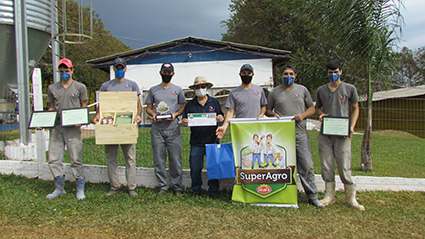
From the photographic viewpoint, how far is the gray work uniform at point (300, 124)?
4379mm

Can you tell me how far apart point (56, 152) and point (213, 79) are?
13.6 meters

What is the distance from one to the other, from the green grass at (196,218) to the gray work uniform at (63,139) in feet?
1.60

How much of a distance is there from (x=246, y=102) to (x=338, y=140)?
1463mm

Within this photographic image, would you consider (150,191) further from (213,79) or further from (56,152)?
(213,79)

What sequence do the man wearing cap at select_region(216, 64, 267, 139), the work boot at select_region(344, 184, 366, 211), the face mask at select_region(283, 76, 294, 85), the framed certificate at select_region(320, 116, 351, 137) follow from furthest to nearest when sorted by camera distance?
the man wearing cap at select_region(216, 64, 267, 139), the face mask at select_region(283, 76, 294, 85), the work boot at select_region(344, 184, 366, 211), the framed certificate at select_region(320, 116, 351, 137)

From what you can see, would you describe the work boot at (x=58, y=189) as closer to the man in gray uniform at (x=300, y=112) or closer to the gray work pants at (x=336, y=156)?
the man in gray uniform at (x=300, y=112)

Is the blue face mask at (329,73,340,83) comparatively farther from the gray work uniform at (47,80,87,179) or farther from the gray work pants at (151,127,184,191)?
the gray work uniform at (47,80,87,179)

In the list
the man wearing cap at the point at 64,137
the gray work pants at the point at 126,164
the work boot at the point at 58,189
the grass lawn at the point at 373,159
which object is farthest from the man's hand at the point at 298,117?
the work boot at the point at 58,189

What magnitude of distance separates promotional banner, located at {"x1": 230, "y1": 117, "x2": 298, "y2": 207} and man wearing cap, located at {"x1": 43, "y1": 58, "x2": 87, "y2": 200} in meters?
2.53

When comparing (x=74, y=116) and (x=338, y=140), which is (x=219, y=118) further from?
(x=74, y=116)

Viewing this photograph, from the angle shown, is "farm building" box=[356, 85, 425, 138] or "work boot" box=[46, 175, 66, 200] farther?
"farm building" box=[356, 85, 425, 138]

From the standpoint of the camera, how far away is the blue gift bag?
14.3ft

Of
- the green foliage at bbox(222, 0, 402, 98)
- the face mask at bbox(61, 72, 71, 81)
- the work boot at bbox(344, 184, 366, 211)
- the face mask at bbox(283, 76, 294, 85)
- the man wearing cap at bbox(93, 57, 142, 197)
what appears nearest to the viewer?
the work boot at bbox(344, 184, 366, 211)

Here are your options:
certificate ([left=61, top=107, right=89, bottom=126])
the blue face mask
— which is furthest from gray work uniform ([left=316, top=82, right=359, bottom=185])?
certificate ([left=61, top=107, right=89, bottom=126])
